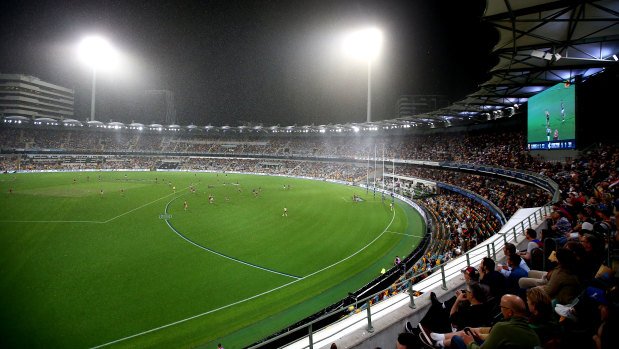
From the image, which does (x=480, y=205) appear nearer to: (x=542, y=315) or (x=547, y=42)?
(x=547, y=42)

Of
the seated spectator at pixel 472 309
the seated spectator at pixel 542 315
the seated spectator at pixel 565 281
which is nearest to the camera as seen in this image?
the seated spectator at pixel 542 315

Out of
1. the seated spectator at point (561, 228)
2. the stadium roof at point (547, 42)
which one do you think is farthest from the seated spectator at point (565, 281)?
the stadium roof at point (547, 42)

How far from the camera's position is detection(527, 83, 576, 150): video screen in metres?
17.1

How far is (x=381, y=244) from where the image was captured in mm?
19969

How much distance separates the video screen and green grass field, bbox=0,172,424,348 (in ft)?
36.6

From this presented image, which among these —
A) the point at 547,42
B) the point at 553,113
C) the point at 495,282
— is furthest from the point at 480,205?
the point at 495,282

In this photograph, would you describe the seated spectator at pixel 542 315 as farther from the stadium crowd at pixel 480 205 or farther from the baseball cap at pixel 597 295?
the baseball cap at pixel 597 295

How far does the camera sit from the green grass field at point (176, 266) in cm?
1026

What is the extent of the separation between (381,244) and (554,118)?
14.4m

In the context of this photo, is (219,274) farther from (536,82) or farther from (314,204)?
(536,82)

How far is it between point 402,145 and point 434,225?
3380 centimetres

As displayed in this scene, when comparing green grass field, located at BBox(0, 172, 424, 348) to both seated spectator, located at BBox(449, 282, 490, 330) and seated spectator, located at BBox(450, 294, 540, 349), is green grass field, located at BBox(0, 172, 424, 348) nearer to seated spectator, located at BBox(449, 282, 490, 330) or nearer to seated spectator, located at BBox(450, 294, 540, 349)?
seated spectator, located at BBox(449, 282, 490, 330)

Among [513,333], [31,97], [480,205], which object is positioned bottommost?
[480,205]

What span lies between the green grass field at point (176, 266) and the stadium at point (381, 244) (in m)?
0.10
